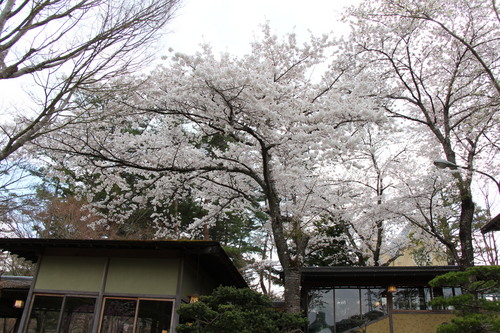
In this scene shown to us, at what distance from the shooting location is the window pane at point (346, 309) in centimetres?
909

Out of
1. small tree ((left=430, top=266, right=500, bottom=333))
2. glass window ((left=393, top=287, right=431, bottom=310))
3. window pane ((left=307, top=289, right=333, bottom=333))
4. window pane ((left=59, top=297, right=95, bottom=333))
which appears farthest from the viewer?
window pane ((left=307, top=289, right=333, bottom=333))

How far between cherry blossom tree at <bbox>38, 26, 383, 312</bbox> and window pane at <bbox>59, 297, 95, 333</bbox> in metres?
2.66

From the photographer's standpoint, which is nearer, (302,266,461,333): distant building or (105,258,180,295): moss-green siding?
(105,258,180,295): moss-green siding

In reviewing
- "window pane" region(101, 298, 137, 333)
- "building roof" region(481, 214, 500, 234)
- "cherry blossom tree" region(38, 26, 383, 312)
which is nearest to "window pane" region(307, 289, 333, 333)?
"cherry blossom tree" region(38, 26, 383, 312)

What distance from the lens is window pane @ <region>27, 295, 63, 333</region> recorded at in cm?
662

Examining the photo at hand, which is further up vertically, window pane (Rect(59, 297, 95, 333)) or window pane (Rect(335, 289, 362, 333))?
window pane (Rect(335, 289, 362, 333))

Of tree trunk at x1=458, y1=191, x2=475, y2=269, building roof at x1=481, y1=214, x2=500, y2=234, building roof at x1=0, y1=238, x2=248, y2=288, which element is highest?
building roof at x1=481, y1=214, x2=500, y2=234

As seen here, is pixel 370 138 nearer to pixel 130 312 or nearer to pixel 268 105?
pixel 268 105

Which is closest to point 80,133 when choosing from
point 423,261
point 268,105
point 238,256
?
point 268,105

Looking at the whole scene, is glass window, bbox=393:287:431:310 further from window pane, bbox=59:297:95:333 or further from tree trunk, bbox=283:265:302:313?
window pane, bbox=59:297:95:333

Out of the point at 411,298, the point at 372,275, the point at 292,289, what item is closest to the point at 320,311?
the point at 372,275

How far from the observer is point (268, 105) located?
6.70 meters

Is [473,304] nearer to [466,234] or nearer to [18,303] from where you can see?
[466,234]

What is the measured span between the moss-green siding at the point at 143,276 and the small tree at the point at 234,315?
108 cm
